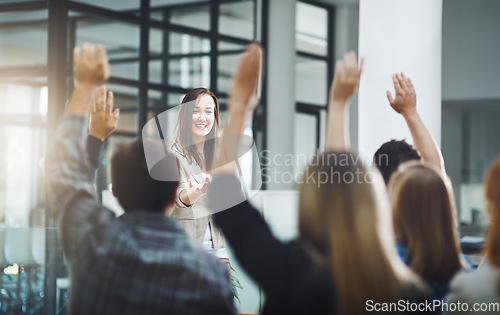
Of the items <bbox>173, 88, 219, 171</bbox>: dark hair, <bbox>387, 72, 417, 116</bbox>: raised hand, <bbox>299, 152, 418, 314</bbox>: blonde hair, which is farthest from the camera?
<bbox>173, 88, 219, 171</bbox>: dark hair

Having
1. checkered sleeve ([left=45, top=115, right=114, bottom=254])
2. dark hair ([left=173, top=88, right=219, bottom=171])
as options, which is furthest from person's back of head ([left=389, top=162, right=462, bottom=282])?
dark hair ([left=173, top=88, right=219, bottom=171])

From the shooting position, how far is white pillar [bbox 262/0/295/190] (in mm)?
7891

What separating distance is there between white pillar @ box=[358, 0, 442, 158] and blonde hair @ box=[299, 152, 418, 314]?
192 centimetres

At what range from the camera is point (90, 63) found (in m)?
1.41

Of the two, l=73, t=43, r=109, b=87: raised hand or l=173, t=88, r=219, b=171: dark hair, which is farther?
l=173, t=88, r=219, b=171: dark hair

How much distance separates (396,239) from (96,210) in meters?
0.79

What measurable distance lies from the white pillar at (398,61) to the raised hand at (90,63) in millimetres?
1951

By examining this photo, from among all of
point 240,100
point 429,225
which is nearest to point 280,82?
point 429,225

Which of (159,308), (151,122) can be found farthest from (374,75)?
(151,122)

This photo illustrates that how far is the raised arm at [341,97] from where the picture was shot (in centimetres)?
149

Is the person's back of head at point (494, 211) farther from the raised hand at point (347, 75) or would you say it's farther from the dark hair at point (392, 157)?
the dark hair at point (392, 157)

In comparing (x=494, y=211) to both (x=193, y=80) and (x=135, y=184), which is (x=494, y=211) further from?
(x=193, y=80)

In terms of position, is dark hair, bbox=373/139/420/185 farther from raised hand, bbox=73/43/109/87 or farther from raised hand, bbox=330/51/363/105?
raised hand, bbox=73/43/109/87

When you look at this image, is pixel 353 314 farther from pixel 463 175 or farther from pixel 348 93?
pixel 463 175
